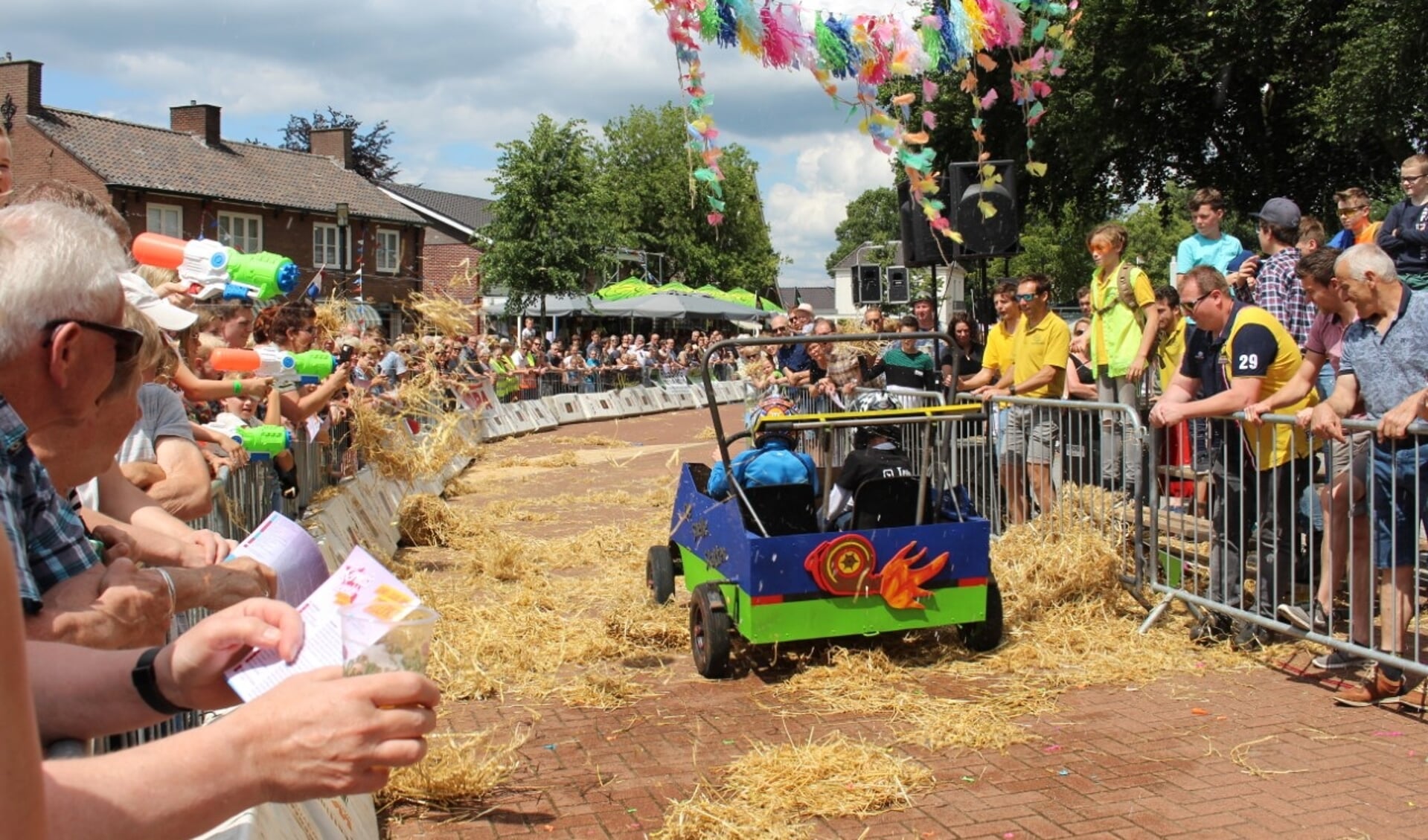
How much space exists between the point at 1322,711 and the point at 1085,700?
1068 millimetres

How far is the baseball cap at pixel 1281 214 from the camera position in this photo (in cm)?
882

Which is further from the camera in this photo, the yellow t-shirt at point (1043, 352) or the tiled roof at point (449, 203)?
the tiled roof at point (449, 203)

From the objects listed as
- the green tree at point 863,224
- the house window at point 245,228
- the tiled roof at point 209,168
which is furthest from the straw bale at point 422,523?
the green tree at point 863,224

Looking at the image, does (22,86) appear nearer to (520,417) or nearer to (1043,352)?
(520,417)

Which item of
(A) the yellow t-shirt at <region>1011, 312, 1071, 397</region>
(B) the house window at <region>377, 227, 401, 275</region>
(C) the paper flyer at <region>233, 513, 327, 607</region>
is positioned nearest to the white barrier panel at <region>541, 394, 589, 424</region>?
(A) the yellow t-shirt at <region>1011, 312, 1071, 397</region>

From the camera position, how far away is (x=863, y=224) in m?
134

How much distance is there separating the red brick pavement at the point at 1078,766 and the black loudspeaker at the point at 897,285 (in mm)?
11871

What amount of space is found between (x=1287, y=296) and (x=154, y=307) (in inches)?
304

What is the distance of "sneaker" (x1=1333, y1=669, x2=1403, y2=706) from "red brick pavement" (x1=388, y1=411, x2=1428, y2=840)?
0.26 feet

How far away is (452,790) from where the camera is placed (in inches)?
186

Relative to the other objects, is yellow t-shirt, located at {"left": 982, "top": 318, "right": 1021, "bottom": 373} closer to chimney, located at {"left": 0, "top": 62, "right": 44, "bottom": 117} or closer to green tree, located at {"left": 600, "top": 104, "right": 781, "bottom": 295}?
chimney, located at {"left": 0, "top": 62, "right": 44, "bottom": 117}

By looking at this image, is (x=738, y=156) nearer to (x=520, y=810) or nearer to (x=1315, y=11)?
(x=1315, y=11)

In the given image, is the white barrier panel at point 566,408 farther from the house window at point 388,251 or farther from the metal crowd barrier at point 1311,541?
the house window at point 388,251

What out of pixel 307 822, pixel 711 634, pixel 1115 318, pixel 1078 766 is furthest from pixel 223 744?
pixel 1115 318
